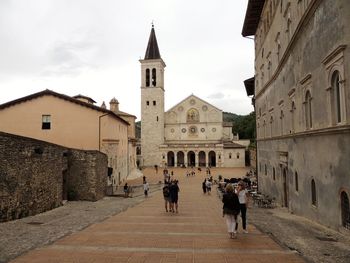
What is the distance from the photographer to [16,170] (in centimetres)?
1488

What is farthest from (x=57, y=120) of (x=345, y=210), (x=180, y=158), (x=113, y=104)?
(x=180, y=158)

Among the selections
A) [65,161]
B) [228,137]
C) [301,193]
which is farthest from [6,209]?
[228,137]

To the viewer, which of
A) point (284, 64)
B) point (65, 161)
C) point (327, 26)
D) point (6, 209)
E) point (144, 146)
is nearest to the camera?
point (327, 26)

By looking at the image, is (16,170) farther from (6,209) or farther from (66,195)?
(66,195)

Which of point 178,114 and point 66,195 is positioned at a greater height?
point 178,114

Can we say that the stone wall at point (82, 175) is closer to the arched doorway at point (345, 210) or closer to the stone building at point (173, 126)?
the arched doorway at point (345, 210)

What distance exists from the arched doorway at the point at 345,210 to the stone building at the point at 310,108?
28 millimetres

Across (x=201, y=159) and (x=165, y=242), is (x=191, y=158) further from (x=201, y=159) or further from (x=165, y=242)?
(x=165, y=242)

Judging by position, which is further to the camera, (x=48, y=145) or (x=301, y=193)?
(x=48, y=145)

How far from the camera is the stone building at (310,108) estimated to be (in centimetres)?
1007

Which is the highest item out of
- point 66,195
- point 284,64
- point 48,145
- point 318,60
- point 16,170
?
point 284,64

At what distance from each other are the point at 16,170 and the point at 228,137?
71.2m

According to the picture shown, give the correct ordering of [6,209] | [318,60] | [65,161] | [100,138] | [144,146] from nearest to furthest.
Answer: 1. [318,60]
2. [6,209]
3. [65,161]
4. [100,138]
5. [144,146]

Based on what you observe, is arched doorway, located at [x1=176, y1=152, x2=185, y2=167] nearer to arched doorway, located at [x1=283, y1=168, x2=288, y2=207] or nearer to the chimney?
the chimney
